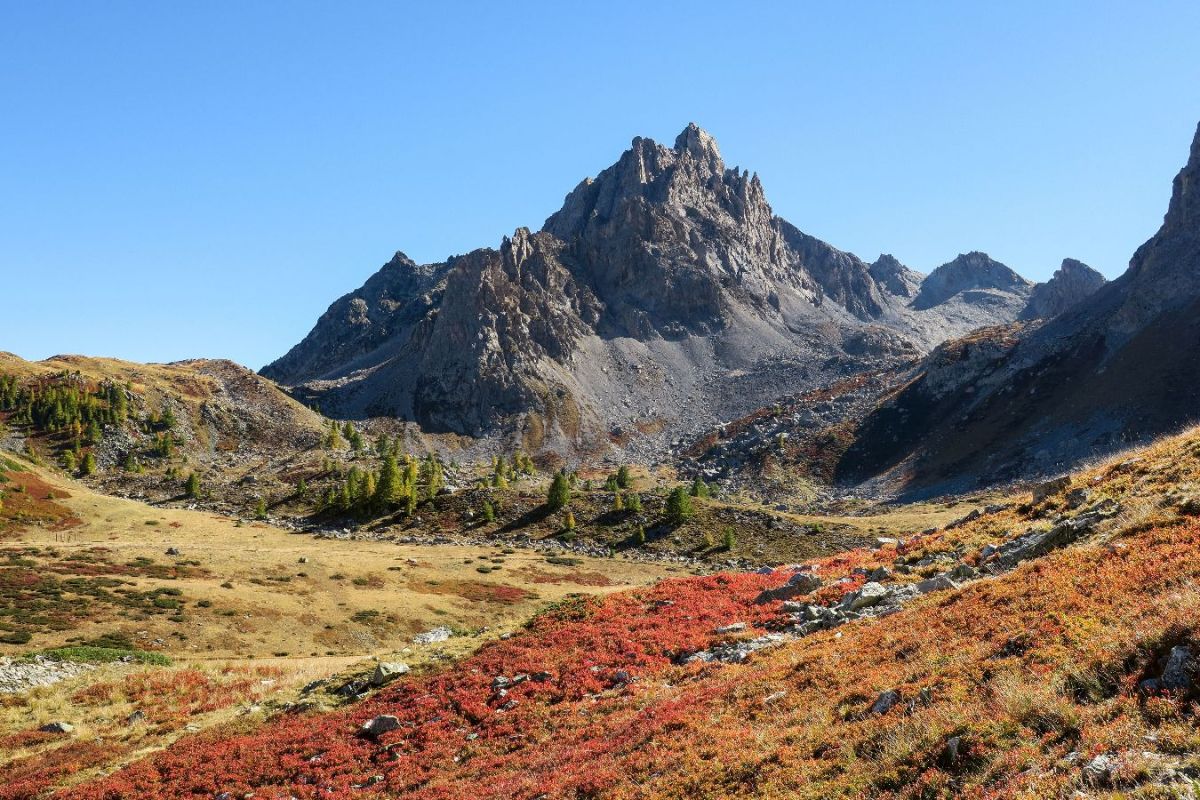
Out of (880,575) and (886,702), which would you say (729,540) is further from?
(886,702)

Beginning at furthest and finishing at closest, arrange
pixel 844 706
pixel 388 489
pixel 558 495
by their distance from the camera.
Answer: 1. pixel 388 489
2. pixel 558 495
3. pixel 844 706

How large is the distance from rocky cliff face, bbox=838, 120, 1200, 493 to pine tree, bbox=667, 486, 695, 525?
64925 mm

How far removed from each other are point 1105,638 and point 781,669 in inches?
326

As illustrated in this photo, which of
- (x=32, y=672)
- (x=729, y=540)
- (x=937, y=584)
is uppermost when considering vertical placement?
(x=937, y=584)

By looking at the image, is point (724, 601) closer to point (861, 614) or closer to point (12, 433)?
point (861, 614)

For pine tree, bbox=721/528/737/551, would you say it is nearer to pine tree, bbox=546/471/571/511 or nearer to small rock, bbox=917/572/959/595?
pine tree, bbox=546/471/571/511

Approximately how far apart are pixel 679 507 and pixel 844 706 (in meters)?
90.7

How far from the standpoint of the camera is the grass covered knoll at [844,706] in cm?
980

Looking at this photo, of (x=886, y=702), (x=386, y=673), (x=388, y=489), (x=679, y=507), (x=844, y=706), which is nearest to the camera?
(x=886, y=702)

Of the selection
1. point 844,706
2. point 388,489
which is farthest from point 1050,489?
point 388,489

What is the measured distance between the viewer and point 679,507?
103875 mm

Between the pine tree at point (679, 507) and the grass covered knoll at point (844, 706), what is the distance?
243 ft

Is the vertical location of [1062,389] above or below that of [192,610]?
above

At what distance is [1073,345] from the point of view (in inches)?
6201
